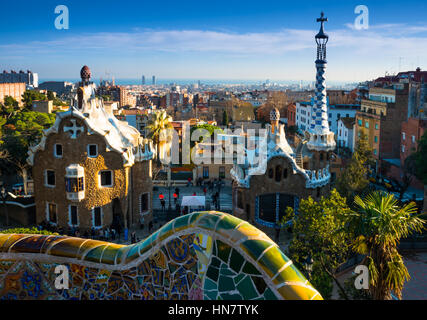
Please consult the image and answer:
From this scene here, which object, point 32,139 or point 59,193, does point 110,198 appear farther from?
point 32,139

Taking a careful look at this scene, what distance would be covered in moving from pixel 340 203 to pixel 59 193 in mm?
18558

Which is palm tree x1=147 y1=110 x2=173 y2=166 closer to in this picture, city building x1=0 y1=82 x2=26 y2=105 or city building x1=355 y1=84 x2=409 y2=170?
city building x1=355 y1=84 x2=409 y2=170

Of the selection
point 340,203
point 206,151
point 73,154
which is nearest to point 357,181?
point 340,203

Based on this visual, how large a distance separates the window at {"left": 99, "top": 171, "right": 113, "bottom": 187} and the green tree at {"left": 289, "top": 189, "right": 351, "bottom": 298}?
15120 millimetres

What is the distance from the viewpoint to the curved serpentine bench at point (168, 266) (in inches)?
224

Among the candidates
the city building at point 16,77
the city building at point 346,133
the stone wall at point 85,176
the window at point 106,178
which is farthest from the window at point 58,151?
the city building at point 16,77

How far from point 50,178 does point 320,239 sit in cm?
1925

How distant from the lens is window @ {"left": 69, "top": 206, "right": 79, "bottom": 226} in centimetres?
2791

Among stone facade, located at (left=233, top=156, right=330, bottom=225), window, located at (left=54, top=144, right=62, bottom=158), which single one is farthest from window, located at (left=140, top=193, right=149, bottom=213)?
stone facade, located at (left=233, top=156, right=330, bottom=225)

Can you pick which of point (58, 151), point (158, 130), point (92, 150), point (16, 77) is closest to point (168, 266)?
point (92, 150)

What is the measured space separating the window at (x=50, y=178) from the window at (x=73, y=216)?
2.10m

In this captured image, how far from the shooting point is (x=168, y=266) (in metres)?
6.65
